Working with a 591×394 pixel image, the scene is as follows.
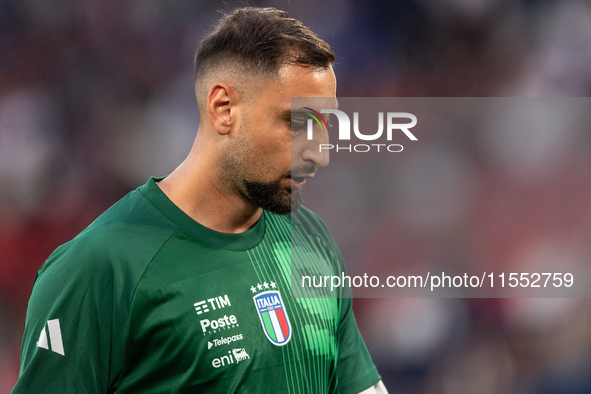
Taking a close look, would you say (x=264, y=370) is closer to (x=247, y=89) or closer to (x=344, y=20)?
(x=247, y=89)

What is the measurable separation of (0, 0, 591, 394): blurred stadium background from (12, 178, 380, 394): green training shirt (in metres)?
1.69

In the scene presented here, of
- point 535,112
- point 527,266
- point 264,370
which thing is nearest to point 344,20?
point 535,112

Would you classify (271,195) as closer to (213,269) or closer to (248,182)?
(248,182)

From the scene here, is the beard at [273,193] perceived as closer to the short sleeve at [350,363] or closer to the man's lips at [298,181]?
the man's lips at [298,181]

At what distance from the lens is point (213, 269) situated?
1159 mm

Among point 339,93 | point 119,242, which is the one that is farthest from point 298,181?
point 339,93

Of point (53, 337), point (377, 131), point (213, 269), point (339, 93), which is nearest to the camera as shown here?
point (53, 337)

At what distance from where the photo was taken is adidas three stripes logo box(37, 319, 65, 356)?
102cm

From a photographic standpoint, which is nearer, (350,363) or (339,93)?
(350,363)

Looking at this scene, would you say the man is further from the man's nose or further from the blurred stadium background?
the blurred stadium background

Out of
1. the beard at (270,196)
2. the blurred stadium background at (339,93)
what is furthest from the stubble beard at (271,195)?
the blurred stadium background at (339,93)

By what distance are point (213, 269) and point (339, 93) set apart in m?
2.02

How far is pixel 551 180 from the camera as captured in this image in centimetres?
171

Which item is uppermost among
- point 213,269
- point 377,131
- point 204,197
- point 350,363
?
point 377,131
